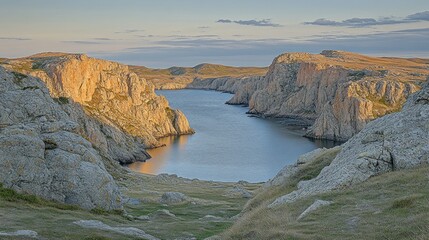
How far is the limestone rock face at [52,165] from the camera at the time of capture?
32.0 m

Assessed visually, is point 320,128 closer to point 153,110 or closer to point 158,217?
point 153,110

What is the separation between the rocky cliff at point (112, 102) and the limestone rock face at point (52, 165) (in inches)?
3978

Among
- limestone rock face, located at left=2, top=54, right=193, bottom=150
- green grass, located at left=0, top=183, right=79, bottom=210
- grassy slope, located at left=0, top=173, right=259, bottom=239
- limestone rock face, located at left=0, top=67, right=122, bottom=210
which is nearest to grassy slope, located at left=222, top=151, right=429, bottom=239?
grassy slope, located at left=0, top=173, right=259, bottom=239

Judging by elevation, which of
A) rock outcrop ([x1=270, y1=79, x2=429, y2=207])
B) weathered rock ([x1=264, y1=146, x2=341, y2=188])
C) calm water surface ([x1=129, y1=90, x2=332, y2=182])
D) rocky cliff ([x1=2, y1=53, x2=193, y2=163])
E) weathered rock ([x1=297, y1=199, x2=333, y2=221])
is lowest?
calm water surface ([x1=129, y1=90, x2=332, y2=182])

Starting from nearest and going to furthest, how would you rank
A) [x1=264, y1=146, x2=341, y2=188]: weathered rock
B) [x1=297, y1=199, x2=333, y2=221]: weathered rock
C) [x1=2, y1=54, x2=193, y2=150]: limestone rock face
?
[x1=297, y1=199, x2=333, y2=221]: weathered rock → [x1=264, y1=146, x2=341, y2=188]: weathered rock → [x1=2, y1=54, x2=193, y2=150]: limestone rock face

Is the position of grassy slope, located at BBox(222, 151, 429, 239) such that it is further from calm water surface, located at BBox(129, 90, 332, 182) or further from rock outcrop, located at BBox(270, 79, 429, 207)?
calm water surface, located at BBox(129, 90, 332, 182)

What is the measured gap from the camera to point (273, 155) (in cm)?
13900

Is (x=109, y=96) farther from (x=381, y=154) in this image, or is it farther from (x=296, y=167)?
(x=381, y=154)

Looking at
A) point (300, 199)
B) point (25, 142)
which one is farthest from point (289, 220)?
point (25, 142)

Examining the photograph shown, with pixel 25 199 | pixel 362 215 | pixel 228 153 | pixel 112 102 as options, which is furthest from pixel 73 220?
A: pixel 112 102

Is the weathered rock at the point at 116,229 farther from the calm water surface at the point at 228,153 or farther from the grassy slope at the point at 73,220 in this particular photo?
the calm water surface at the point at 228,153

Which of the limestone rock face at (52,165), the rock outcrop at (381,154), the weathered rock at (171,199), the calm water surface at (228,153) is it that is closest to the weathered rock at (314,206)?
the rock outcrop at (381,154)

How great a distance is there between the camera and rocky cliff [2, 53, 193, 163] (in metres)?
148

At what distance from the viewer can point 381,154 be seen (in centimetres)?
2920
